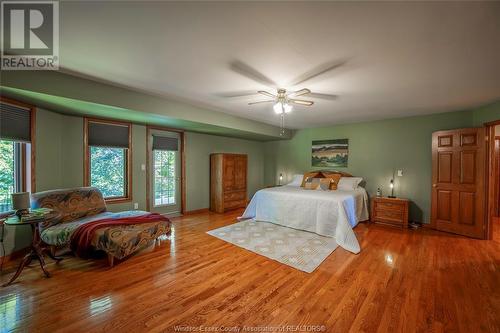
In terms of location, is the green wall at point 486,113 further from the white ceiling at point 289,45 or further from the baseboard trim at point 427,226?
the baseboard trim at point 427,226

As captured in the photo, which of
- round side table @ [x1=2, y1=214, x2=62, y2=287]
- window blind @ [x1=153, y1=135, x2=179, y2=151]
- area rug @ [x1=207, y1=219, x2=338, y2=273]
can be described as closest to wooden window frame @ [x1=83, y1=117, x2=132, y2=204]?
window blind @ [x1=153, y1=135, x2=179, y2=151]

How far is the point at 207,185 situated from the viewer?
5.67 m

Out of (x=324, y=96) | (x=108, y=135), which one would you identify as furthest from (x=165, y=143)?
(x=324, y=96)

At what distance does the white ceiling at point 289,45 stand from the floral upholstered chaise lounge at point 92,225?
6.09 feet

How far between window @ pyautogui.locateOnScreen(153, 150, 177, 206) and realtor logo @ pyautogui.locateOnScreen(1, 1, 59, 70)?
2680 millimetres

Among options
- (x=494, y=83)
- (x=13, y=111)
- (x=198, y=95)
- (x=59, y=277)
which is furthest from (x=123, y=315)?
(x=494, y=83)

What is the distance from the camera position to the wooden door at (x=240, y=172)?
5781mm

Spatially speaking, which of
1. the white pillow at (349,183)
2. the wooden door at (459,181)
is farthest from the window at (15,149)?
the wooden door at (459,181)

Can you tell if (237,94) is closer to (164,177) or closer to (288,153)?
(164,177)

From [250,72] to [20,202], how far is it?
115 inches

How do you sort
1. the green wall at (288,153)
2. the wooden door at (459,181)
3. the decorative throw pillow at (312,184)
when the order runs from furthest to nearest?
the decorative throw pillow at (312,184) < the wooden door at (459,181) < the green wall at (288,153)

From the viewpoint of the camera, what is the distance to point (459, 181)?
368 centimetres

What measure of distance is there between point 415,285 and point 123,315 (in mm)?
2849

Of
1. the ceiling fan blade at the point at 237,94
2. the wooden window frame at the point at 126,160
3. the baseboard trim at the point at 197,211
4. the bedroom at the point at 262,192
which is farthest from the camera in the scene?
the baseboard trim at the point at 197,211
